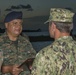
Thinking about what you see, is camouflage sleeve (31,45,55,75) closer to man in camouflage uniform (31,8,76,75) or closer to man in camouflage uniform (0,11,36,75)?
man in camouflage uniform (31,8,76,75)

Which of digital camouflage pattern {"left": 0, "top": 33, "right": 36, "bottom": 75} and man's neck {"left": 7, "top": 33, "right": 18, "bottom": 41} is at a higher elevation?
man's neck {"left": 7, "top": 33, "right": 18, "bottom": 41}

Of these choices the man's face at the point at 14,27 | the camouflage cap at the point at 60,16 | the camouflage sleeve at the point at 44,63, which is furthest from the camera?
the man's face at the point at 14,27

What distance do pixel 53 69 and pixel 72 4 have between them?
7163mm

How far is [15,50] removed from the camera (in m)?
3.74

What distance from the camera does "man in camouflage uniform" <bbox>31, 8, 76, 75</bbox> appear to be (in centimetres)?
245

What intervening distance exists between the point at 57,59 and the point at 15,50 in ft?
4.36

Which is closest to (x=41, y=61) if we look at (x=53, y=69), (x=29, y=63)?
(x=53, y=69)

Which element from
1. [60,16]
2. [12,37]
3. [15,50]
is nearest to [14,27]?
[12,37]

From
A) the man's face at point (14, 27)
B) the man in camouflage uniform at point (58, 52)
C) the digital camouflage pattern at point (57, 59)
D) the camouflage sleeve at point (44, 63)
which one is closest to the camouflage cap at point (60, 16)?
the man in camouflage uniform at point (58, 52)

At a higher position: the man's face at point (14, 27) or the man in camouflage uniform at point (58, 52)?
the man in camouflage uniform at point (58, 52)

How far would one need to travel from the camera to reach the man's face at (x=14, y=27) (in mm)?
3656

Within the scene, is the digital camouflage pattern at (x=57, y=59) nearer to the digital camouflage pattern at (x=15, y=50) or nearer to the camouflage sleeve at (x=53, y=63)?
the camouflage sleeve at (x=53, y=63)

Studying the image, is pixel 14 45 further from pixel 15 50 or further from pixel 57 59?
pixel 57 59

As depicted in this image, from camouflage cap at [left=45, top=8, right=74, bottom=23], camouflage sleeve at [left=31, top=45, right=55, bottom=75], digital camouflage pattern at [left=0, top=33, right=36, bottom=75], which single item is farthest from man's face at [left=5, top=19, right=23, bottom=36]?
camouflage sleeve at [left=31, top=45, right=55, bottom=75]
